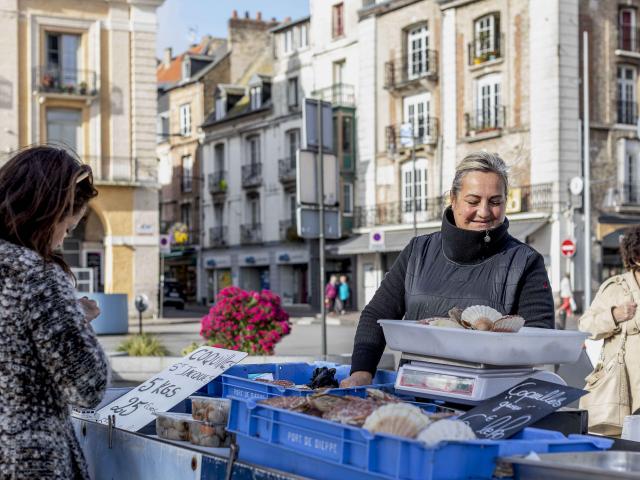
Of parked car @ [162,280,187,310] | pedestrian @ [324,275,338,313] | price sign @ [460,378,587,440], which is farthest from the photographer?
parked car @ [162,280,187,310]

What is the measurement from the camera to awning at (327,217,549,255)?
1481 inches

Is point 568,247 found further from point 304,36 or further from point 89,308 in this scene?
point 89,308

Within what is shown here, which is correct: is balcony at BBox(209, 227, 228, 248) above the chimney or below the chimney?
below

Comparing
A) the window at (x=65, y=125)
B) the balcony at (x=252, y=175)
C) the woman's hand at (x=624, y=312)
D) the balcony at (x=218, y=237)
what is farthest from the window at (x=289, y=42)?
the woman's hand at (x=624, y=312)

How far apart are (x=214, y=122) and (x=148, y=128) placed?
21.1m

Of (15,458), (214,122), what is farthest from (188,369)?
(214,122)

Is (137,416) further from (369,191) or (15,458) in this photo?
(369,191)

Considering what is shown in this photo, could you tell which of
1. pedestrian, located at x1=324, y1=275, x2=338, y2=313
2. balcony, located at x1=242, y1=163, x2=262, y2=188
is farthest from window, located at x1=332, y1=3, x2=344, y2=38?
pedestrian, located at x1=324, y1=275, x2=338, y2=313

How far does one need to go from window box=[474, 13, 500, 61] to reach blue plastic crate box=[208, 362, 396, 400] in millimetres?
36971

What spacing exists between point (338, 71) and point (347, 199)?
6613 mm

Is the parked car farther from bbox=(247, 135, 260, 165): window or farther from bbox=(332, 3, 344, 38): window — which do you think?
bbox=(332, 3, 344, 38): window

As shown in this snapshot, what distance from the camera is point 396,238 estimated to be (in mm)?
44062

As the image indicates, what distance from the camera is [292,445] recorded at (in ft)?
9.27

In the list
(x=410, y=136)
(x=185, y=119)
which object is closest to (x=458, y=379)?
(x=410, y=136)
